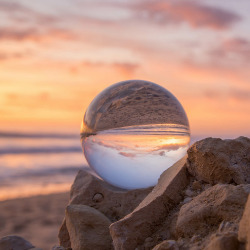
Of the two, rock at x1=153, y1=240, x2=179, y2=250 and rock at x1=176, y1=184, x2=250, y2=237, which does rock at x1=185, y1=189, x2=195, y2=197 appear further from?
rock at x1=153, y1=240, x2=179, y2=250

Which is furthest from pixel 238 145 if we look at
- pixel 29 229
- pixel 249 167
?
pixel 29 229

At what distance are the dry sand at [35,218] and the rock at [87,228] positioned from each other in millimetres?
1820

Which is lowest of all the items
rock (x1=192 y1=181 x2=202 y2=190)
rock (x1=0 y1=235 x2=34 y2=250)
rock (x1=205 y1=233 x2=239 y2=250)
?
rock (x1=0 y1=235 x2=34 y2=250)

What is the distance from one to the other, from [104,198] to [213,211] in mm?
1559

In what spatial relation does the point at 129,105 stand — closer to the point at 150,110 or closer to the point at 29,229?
the point at 150,110

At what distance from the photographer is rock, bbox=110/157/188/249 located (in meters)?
2.67

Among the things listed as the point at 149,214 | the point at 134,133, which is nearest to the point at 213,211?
the point at 149,214

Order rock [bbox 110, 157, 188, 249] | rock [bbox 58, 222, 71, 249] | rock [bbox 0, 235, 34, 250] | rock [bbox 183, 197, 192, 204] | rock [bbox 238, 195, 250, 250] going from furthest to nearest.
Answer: rock [bbox 58, 222, 71, 249] → rock [bbox 0, 235, 34, 250] → rock [bbox 183, 197, 192, 204] → rock [bbox 110, 157, 188, 249] → rock [bbox 238, 195, 250, 250]

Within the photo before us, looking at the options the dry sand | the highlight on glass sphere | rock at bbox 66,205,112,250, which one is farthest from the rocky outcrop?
the dry sand

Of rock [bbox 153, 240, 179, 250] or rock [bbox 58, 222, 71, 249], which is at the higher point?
rock [bbox 153, 240, 179, 250]

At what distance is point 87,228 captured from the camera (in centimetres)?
317

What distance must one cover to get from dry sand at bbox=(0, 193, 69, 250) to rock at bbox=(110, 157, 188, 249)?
244 centimetres

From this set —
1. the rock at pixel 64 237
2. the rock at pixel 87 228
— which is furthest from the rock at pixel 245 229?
the rock at pixel 64 237

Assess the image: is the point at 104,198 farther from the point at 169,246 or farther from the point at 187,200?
the point at 169,246
